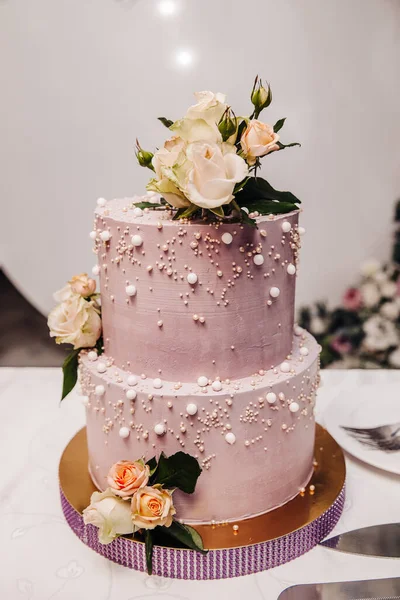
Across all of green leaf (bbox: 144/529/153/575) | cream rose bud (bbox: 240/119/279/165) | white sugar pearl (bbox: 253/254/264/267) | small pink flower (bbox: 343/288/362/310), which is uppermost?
cream rose bud (bbox: 240/119/279/165)

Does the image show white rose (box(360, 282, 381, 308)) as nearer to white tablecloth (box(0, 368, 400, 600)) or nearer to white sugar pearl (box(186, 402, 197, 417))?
white tablecloth (box(0, 368, 400, 600))

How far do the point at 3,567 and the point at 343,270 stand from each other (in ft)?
5.96

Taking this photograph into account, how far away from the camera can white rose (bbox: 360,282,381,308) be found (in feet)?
8.18

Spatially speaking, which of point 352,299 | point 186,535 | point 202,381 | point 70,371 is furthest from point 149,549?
point 352,299

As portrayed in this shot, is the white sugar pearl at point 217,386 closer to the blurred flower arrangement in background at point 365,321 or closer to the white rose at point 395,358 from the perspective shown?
the blurred flower arrangement in background at point 365,321

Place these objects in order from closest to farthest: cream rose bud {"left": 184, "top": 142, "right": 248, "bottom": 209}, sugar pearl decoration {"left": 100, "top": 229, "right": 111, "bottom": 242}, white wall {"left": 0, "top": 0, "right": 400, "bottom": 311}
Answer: cream rose bud {"left": 184, "top": 142, "right": 248, "bottom": 209}
sugar pearl decoration {"left": 100, "top": 229, "right": 111, "bottom": 242}
white wall {"left": 0, "top": 0, "right": 400, "bottom": 311}

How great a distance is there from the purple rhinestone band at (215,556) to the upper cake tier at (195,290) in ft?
1.25

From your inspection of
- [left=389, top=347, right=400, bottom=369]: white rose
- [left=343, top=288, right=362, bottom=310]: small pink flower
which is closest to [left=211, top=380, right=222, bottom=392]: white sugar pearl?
[left=343, top=288, right=362, bottom=310]: small pink flower

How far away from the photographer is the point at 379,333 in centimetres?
256

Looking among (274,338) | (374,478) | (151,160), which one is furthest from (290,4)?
(374,478)

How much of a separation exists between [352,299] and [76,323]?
60.6 inches

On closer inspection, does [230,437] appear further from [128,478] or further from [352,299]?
[352,299]

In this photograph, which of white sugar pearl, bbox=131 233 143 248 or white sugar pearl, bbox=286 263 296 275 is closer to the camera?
white sugar pearl, bbox=131 233 143 248

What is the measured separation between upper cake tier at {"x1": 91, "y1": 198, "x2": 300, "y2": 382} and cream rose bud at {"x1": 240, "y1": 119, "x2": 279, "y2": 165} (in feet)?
0.49
